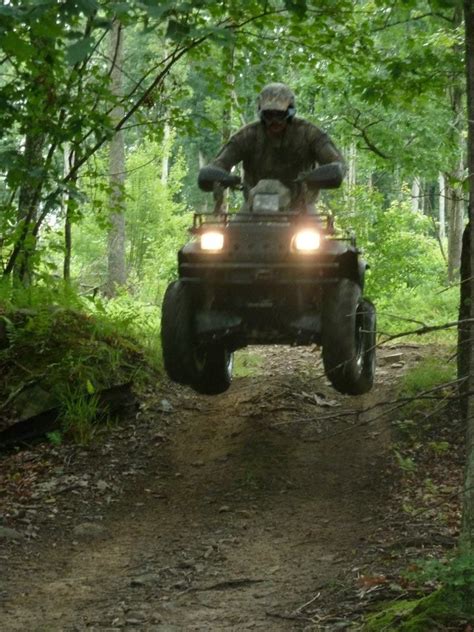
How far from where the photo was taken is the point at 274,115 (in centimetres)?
782

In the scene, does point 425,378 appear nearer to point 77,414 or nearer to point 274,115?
point 274,115

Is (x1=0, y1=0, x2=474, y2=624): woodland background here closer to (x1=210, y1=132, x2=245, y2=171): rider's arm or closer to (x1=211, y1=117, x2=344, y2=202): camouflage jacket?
(x1=211, y1=117, x2=344, y2=202): camouflage jacket

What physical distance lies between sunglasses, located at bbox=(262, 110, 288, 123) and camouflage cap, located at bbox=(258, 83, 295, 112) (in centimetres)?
4

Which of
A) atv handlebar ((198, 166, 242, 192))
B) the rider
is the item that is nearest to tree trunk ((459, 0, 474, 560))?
the rider

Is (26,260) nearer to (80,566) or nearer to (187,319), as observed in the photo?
(187,319)

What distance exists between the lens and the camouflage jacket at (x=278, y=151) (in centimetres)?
799

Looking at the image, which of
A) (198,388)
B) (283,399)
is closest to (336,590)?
(198,388)

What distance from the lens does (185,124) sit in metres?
10.1

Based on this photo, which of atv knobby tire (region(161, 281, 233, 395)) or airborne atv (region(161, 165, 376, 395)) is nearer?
airborne atv (region(161, 165, 376, 395))

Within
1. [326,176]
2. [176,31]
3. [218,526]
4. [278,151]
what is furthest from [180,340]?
[176,31]

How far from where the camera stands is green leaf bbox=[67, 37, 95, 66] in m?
3.74

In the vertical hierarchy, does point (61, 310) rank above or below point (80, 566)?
above

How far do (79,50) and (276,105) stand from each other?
4.14 m

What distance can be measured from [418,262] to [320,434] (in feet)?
43.0
